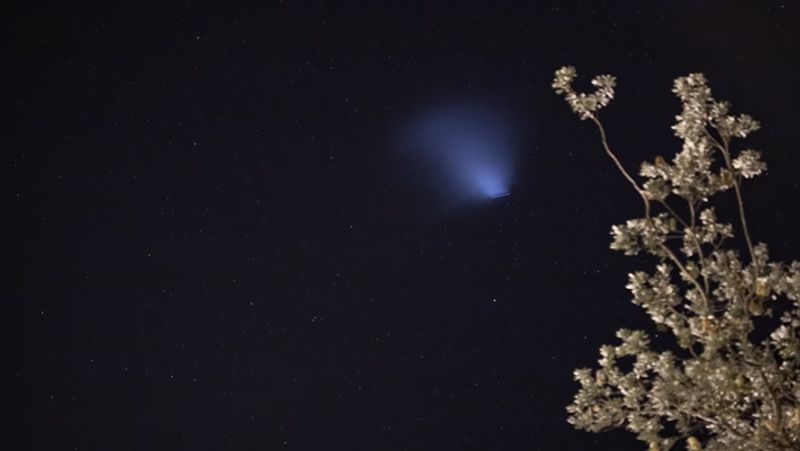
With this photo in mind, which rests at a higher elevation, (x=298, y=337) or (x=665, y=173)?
(x=298, y=337)

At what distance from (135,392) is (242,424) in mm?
580

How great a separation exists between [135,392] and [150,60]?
5.64ft

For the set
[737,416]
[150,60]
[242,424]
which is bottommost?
[737,416]

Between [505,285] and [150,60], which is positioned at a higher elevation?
[150,60]

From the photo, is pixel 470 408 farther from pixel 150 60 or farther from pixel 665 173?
pixel 665 173

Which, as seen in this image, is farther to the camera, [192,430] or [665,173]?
[192,430]

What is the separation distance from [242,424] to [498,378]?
4.45 ft

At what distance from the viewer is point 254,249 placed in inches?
246

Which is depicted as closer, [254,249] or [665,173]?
[665,173]

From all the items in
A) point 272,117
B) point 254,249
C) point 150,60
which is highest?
point 150,60

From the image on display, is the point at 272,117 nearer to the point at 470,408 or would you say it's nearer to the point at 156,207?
the point at 156,207

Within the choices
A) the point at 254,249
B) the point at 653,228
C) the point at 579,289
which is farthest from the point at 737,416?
the point at 254,249

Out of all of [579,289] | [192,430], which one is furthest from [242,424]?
[579,289]

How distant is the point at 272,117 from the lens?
19.9ft
